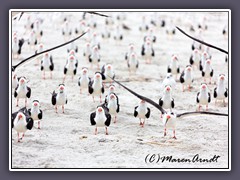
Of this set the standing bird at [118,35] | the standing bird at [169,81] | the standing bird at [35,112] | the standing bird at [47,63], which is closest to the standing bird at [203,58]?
the standing bird at [169,81]

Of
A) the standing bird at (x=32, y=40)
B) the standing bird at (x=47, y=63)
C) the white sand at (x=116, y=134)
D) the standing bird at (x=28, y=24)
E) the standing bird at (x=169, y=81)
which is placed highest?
the standing bird at (x=28, y=24)

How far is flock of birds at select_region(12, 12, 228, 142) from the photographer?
310 inches

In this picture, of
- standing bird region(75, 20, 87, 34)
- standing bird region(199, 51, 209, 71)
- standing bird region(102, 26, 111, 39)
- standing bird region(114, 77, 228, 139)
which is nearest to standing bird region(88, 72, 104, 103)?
standing bird region(114, 77, 228, 139)

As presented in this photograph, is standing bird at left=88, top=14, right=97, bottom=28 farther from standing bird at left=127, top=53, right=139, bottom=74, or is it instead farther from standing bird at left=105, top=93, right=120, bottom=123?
standing bird at left=105, top=93, right=120, bottom=123

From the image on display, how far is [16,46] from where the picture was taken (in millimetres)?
8898

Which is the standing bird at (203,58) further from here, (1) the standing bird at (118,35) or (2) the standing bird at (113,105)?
(2) the standing bird at (113,105)

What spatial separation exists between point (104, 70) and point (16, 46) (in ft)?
3.46

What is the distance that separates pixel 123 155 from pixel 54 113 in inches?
41.4

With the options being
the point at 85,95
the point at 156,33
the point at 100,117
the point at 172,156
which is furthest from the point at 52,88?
the point at 156,33

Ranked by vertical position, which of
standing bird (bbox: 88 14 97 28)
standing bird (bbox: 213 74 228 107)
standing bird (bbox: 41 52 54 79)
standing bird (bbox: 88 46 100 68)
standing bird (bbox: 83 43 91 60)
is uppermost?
standing bird (bbox: 88 14 97 28)

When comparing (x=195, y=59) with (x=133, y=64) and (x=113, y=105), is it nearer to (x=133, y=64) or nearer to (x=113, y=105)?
(x=133, y=64)

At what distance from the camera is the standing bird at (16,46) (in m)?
8.43

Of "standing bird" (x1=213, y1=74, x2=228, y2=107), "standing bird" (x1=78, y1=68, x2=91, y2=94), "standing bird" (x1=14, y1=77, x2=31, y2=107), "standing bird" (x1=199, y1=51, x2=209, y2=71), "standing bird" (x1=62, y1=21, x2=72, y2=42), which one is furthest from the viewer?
"standing bird" (x1=62, y1=21, x2=72, y2=42)

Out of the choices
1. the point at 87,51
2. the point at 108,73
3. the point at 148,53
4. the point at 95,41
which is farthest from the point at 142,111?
the point at 95,41
